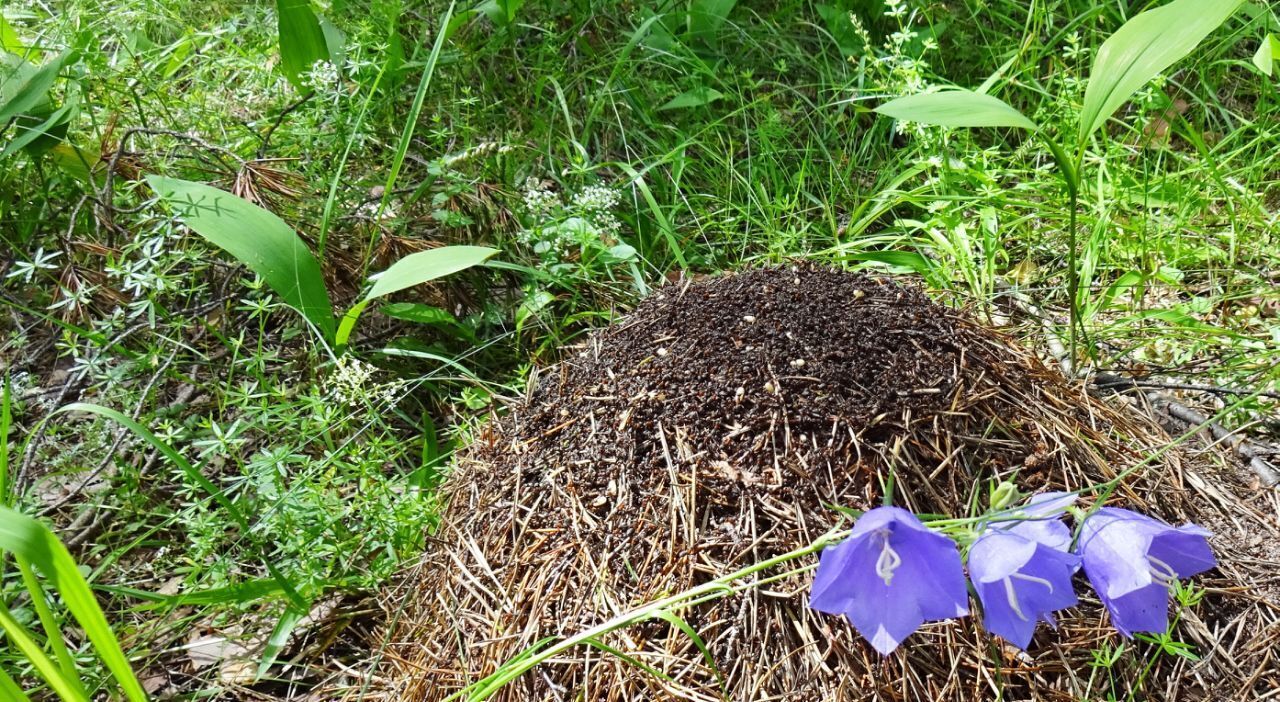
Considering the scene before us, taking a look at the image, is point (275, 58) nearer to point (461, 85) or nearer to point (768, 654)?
point (461, 85)

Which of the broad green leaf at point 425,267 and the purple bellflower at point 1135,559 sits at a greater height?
the broad green leaf at point 425,267

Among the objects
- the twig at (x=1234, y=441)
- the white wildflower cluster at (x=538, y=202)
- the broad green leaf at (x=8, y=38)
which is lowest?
the twig at (x=1234, y=441)

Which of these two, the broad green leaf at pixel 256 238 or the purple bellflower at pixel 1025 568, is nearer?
the purple bellflower at pixel 1025 568

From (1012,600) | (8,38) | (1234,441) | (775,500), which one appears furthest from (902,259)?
(8,38)

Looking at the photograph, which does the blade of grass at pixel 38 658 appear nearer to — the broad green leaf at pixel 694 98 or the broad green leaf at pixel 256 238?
the broad green leaf at pixel 256 238

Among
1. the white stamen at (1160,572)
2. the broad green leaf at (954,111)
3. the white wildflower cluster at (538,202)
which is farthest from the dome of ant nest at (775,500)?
the white wildflower cluster at (538,202)

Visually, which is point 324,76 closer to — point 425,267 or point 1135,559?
point 425,267

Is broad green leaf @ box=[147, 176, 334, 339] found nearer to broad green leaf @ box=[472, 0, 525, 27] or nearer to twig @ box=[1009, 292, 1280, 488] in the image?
broad green leaf @ box=[472, 0, 525, 27]
